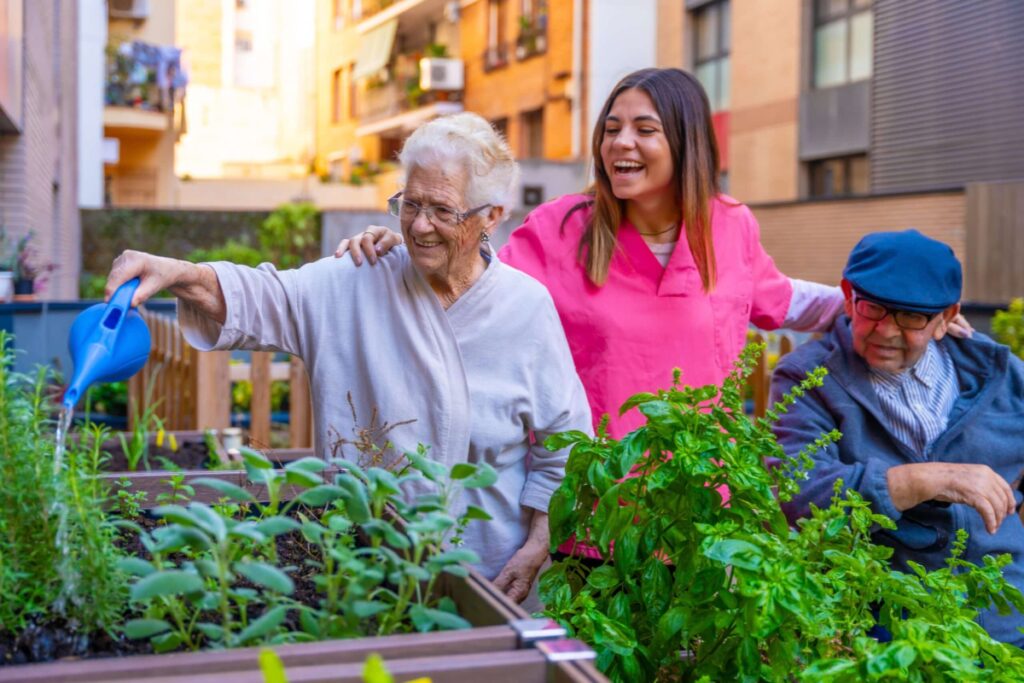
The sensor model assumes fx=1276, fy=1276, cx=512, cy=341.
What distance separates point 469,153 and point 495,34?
26707 millimetres

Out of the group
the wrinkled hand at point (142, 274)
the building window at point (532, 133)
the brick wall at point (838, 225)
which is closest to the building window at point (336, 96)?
the building window at point (532, 133)

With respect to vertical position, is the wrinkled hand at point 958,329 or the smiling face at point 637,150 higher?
the smiling face at point 637,150

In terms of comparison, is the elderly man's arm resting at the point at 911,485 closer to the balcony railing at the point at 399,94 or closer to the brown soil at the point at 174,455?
the brown soil at the point at 174,455

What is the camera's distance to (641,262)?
3.00m

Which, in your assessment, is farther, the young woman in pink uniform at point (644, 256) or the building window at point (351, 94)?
the building window at point (351, 94)

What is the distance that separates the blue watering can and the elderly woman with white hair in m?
0.39

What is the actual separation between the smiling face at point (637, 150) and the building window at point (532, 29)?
903 inches

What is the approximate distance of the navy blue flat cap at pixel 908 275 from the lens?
2.70 meters

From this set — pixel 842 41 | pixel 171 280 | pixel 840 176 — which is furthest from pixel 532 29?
pixel 171 280

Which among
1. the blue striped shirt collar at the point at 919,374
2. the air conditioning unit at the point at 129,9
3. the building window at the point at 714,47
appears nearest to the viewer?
the blue striped shirt collar at the point at 919,374

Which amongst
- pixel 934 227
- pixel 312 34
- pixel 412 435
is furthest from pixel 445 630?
pixel 312 34

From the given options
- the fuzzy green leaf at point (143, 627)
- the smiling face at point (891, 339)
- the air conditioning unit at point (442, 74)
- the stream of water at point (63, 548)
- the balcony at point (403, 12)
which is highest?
the balcony at point (403, 12)

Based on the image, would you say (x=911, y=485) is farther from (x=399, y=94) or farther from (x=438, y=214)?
(x=399, y=94)

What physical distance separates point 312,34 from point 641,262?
135 feet
